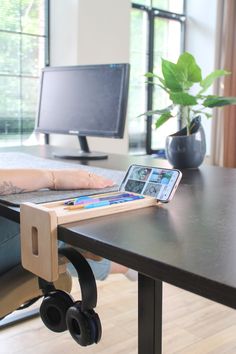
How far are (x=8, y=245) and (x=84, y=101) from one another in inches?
30.2

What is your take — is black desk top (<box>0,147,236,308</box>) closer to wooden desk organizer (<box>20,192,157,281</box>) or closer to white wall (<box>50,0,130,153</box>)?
wooden desk organizer (<box>20,192,157,281</box>)

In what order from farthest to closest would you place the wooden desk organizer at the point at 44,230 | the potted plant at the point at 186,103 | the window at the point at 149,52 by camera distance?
the window at the point at 149,52 < the potted plant at the point at 186,103 < the wooden desk organizer at the point at 44,230

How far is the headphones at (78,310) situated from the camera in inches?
28.8

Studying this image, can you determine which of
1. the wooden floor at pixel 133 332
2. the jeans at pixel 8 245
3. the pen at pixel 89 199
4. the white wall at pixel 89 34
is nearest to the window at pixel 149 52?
the white wall at pixel 89 34

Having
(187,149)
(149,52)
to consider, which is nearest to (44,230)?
(187,149)

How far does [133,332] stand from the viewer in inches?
69.6

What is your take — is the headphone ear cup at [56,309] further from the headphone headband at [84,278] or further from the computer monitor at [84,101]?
the computer monitor at [84,101]

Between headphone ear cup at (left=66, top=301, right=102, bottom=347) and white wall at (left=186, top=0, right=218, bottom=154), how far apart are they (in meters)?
3.43

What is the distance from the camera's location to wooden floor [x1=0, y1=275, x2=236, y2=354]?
1639 mm

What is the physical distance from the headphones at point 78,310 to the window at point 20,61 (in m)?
2.29

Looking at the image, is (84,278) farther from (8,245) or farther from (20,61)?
(20,61)

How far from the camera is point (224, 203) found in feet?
2.91

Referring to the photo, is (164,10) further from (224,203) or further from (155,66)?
(224,203)

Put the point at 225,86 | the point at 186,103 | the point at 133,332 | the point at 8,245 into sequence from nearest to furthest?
the point at 8,245 → the point at 186,103 → the point at 133,332 → the point at 225,86
